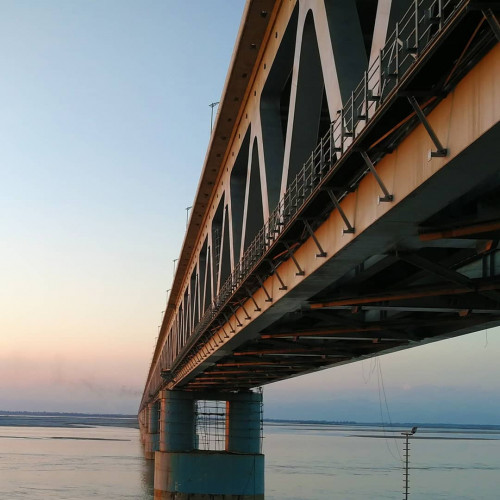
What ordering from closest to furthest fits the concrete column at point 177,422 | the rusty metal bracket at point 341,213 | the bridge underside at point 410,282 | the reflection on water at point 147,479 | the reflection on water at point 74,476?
the bridge underside at point 410,282
the rusty metal bracket at point 341,213
the concrete column at point 177,422
the reflection on water at point 74,476
the reflection on water at point 147,479

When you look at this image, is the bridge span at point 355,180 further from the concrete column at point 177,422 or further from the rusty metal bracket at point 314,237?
the concrete column at point 177,422

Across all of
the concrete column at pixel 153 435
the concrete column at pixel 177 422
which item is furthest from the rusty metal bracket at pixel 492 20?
the concrete column at pixel 153 435

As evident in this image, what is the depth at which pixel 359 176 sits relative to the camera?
15.6 metres

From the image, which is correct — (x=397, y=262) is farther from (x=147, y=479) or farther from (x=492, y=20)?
(x=147, y=479)

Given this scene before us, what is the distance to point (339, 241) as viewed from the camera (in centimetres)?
1700

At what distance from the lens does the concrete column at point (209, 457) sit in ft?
180

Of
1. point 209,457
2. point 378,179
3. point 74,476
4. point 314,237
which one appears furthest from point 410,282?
point 74,476

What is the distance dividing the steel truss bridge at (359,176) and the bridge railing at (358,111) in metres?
0.06

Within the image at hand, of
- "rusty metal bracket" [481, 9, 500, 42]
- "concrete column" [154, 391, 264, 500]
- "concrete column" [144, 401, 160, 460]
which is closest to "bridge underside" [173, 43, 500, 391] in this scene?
"rusty metal bracket" [481, 9, 500, 42]

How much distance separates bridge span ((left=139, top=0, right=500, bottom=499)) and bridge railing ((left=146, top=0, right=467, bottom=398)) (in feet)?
0.20

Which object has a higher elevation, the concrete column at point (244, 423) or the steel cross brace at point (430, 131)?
the steel cross brace at point (430, 131)

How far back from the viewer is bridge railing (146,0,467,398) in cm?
1123

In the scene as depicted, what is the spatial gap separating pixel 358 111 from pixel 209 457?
146 ft

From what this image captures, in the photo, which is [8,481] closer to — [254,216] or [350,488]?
[350,488]
